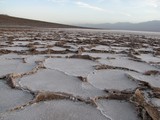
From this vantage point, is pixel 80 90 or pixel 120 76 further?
pixel 120 76

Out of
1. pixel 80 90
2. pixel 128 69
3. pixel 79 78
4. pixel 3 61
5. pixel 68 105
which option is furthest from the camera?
pixel 3 61

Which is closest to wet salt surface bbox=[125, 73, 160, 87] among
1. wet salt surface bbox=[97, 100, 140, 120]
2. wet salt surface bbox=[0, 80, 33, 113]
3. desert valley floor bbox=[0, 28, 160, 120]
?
desert valley floor bbox=[0, 28, 160, 120]

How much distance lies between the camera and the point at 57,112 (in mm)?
1364

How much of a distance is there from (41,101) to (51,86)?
35cm

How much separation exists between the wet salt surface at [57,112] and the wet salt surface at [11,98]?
0.34 feet

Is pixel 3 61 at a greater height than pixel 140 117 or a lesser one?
lesser

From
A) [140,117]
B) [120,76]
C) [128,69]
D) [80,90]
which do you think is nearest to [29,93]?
[80,90]

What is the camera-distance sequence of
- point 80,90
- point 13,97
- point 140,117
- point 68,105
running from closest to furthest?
point 140,117 < point 68,105 < point 13,97 < point 80,90

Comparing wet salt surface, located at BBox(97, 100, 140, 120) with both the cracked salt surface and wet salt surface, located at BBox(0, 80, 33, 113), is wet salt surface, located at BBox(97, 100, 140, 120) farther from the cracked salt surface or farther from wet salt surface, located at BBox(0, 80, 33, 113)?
the cracked salt surface

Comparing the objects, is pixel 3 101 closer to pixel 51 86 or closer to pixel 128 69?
pixel 51 86

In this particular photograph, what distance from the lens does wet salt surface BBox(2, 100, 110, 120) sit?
1.30 m

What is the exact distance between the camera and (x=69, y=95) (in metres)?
1.64

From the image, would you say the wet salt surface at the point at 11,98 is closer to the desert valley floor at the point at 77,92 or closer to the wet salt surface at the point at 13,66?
the desert valley floor at the point at 77,92

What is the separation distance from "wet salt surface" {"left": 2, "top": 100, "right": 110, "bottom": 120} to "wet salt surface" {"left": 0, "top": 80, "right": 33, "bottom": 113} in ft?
0.34
